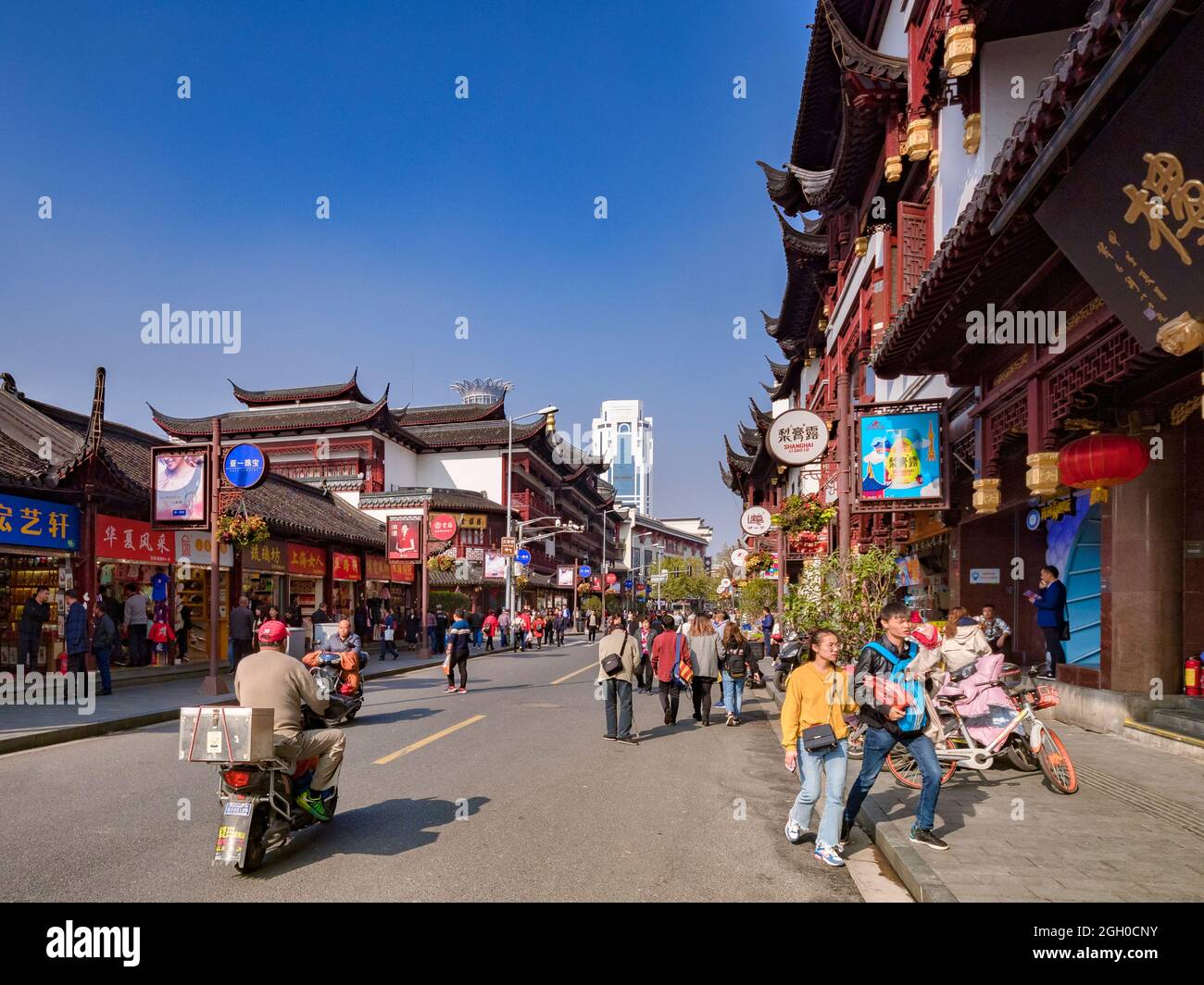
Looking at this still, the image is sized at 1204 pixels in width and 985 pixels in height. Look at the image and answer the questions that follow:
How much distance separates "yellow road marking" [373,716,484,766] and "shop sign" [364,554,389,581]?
22.5m

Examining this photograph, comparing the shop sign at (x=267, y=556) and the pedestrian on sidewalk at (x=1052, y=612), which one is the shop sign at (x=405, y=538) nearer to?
the shop sign at (x=267, y=556)

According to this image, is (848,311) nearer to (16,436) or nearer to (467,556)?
(16,436)

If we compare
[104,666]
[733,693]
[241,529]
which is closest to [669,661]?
[733,693]

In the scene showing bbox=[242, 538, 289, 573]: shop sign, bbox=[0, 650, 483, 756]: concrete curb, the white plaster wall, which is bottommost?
bbox=[0, 650, 483, 756]: concrete curb

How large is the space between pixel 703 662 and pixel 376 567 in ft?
83.5

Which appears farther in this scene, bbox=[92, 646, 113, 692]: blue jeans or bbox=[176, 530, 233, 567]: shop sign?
bbox=[176, 530, 233, 567]: shop sign

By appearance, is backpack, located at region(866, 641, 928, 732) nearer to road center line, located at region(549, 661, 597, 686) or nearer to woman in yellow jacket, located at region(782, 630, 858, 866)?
woman in yellow jacket, located at region(782, 630, 858, 866)

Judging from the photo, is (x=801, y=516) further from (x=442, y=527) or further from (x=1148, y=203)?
(x=442, y=527)

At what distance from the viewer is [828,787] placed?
638 cm

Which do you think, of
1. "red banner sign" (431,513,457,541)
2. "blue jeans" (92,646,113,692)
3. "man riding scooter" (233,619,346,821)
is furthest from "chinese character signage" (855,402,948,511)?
"red banner sign" (431,513,457,541)

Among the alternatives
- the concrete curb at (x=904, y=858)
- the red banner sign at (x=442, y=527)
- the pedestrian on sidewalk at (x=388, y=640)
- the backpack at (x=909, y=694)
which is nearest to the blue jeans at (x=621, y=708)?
the concrete curb at (x=904, y=858)

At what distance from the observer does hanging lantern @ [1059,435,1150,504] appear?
920 cm

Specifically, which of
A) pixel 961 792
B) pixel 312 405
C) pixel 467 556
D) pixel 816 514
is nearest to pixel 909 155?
pixel 816 514

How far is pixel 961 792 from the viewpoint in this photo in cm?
800
